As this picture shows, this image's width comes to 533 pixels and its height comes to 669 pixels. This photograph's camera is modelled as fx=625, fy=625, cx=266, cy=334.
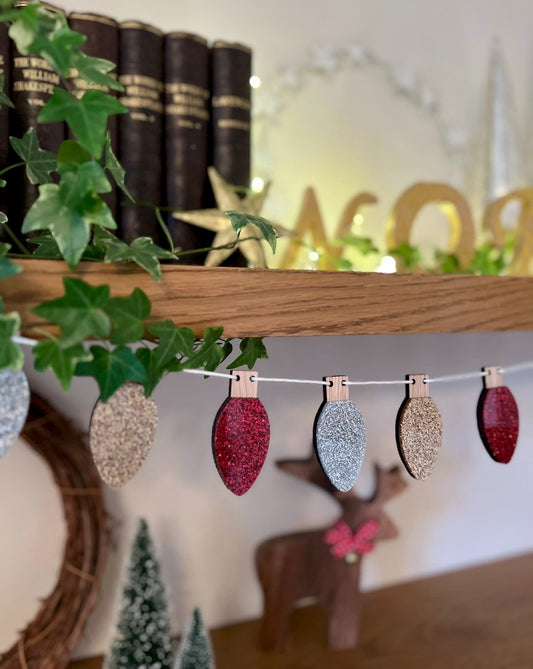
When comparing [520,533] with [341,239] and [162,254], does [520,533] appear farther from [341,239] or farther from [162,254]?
[162,254]

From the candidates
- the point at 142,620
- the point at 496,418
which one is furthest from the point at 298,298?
the point at 142,620

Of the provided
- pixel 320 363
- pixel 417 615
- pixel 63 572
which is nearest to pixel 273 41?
pixel 320 363

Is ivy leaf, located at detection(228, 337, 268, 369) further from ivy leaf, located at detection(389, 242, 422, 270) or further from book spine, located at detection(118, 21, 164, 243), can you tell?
ivy leaf, located at detection(389, 242, 422, 270)

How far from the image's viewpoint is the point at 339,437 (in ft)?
1.74

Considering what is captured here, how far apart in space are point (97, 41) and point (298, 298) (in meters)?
0.34

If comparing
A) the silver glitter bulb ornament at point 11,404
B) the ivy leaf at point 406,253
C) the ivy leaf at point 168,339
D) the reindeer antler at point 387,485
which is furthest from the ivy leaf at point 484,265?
the silver glitter bulb ornament at point 11,404

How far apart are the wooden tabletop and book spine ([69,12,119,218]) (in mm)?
655

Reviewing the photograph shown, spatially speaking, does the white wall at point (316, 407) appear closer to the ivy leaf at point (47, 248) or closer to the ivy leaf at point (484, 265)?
the ivy leaf at point (484, 265)

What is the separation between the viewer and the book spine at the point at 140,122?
2.07 ft

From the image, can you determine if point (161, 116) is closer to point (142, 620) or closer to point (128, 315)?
point (128, 315)

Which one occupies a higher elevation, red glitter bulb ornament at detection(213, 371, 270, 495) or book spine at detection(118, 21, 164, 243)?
book spine at detection(118, 21, 164, 243)

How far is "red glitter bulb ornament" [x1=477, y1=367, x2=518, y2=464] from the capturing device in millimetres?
629

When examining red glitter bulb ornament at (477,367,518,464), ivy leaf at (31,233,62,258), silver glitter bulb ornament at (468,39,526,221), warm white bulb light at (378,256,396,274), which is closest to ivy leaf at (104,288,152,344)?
ivy leaf at (31,233,62,258)

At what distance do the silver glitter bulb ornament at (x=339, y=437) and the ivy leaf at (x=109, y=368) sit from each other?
0.18m
